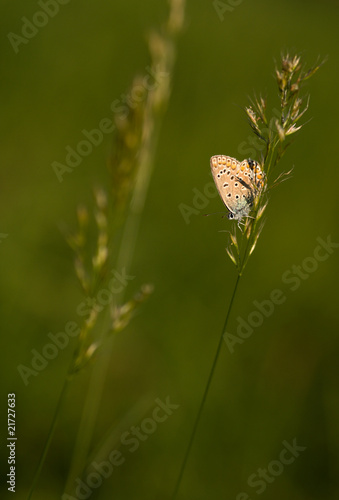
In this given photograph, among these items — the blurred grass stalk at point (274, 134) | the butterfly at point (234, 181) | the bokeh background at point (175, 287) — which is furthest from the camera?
the bokeh background at point (175, 287)

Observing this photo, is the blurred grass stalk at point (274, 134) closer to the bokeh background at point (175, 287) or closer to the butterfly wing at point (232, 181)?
the butterfly wing at point (232, 181)

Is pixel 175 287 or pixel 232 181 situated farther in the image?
pixel 175 287

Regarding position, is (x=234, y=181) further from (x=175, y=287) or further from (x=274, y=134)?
(x=175, y=287)

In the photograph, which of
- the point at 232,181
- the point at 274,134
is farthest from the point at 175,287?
the point at 274,134

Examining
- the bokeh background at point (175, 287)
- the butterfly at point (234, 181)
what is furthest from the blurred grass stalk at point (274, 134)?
the bokeh background at point (175, 287)

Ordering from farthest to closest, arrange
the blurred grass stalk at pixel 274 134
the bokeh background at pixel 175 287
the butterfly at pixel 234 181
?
the bokeh background at pixel 175 287 < the butterfly at pixel 234 181 < the blurred grass stalk at pixel 274 134

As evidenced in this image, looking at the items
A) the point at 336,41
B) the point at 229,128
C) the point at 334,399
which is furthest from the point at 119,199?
the point at 336,41

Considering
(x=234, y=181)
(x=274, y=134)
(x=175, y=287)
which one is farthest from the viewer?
(x=175, y=287)

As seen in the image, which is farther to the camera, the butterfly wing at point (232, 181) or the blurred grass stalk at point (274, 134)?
the butterfly wing at point (232, 181)
